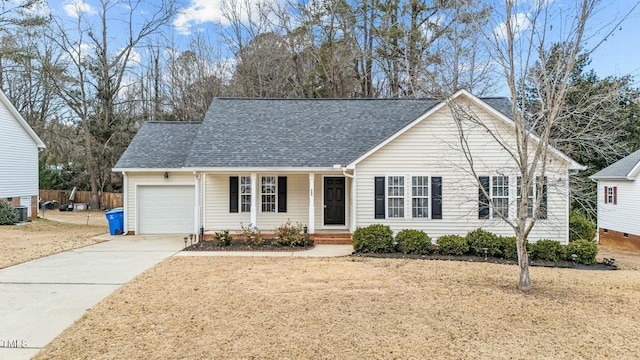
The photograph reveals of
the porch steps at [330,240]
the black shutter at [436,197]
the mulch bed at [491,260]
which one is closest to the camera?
the mulch bed at [491,260]

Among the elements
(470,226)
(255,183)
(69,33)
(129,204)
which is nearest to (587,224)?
(470,226)

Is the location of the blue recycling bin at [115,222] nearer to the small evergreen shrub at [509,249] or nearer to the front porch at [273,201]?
the front porch at [273,201]

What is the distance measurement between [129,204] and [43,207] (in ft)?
59.7

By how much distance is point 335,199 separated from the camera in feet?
48.0

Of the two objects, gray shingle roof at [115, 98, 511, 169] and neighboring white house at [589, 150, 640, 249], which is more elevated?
gray shingle roof at [115, 98, 511, 169]

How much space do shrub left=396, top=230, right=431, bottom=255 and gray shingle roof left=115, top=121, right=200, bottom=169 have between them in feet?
29.4

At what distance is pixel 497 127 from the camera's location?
40.2ft

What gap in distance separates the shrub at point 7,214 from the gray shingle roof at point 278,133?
6.99 m

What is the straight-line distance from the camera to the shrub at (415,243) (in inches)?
448

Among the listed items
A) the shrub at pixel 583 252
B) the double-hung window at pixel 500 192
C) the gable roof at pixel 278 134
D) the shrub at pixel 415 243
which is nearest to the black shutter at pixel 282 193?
the gable roof at pixel 278 134

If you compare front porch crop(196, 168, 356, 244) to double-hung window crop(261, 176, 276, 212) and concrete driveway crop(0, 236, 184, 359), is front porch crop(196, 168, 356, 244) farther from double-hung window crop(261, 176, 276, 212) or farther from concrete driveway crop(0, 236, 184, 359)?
concrete driveway crop(0, 236, 184, 359)

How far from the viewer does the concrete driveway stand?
527 centimetres

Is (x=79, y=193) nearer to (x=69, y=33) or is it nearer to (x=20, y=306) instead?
(x=69, y=33)

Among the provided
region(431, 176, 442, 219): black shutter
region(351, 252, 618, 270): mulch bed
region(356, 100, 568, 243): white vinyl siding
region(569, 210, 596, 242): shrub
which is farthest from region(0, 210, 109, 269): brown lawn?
region(569, 210, 596, 242): shrub
